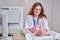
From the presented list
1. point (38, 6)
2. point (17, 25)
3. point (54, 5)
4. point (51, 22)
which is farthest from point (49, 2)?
point (17, 25)

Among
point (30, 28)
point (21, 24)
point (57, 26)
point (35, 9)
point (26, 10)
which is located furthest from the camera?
point (57, 26)

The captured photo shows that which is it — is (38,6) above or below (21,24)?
above

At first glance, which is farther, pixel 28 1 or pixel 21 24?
pixel 28 1

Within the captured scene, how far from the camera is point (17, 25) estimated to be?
134cm

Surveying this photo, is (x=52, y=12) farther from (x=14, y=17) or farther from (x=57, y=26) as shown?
(x=14, y=17)

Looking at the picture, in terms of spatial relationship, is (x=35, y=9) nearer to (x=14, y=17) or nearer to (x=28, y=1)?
(x=14, y=17)

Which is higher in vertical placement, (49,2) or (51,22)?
(49,2)

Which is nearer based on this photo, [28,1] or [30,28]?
[30,28]

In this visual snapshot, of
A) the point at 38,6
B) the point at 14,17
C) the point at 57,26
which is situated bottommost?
the point at 57,26

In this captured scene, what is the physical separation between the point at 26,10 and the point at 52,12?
0.33m

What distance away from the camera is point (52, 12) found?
1.66 m

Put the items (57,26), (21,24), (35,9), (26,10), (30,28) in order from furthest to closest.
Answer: (57,26) < (26,10) < (21,24) < (35,9) < (30,28)

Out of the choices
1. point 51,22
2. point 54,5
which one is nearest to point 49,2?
point 54,5

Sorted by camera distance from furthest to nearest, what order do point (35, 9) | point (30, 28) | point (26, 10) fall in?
point (26, 10), point (35, 9), point (30, 28)
